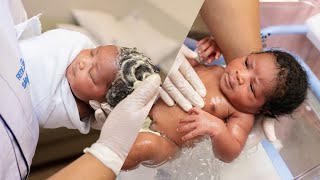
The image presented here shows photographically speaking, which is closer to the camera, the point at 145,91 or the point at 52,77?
the point at 145,91

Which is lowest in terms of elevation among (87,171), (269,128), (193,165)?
(193,165)

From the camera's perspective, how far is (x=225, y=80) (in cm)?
104

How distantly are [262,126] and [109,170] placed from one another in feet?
1.67

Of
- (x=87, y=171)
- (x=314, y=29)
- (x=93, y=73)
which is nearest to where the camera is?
(x=87, y=171)

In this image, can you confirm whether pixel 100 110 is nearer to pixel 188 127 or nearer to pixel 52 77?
pixel 52 77

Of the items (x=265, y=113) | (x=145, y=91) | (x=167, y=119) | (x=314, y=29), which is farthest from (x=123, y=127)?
(x=314, y=29)

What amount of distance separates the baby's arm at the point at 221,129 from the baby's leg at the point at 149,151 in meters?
0.06

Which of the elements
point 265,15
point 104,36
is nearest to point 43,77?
point 104,36

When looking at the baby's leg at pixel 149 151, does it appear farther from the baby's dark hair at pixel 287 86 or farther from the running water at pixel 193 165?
the baby's dark hair at pixel 287 86

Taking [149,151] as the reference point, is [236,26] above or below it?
above

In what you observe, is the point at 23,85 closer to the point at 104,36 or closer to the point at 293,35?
the point at 104,36

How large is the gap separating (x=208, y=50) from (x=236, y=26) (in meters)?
0.12

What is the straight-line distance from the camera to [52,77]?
1089mm

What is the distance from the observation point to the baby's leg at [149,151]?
2.97ft
